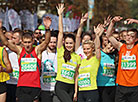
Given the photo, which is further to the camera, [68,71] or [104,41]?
[104,41]

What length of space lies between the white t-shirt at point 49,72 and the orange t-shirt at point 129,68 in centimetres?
158

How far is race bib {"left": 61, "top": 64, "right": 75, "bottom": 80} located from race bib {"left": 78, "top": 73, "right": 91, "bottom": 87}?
0.66 ft

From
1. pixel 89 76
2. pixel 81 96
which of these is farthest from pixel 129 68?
pixel 81 96

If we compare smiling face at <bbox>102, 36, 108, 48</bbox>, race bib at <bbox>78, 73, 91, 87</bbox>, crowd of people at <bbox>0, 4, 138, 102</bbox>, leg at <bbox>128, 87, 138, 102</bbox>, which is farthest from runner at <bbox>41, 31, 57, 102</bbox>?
leg at <bbox>128, 87, 138, 102</bbox>

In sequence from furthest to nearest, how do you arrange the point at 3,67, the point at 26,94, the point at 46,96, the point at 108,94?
the point at 108,94
the point at 46,96
the point at 26,94
the point at 3,67

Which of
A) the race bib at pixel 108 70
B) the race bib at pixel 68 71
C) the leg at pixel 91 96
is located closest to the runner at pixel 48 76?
the race bib at pixel 68 71

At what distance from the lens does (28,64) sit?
5.58 m

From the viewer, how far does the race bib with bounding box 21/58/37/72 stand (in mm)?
5566

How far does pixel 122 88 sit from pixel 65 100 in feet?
4.34

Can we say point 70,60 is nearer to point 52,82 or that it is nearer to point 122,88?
point 52,82

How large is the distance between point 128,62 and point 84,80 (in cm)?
107

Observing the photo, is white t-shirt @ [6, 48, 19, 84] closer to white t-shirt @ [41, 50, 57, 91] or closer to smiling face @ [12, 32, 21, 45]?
smiling face @ [12, 32, 21, 45]

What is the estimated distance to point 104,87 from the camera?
6.36 m

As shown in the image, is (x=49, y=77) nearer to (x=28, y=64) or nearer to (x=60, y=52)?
(x=60, y=52)
